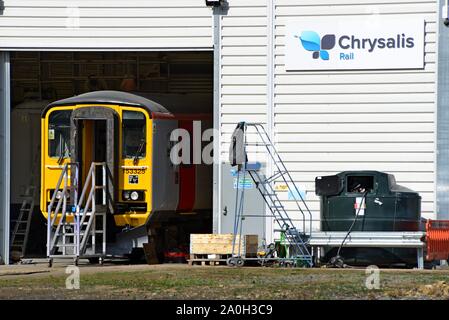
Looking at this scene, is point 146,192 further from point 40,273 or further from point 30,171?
point 30,171

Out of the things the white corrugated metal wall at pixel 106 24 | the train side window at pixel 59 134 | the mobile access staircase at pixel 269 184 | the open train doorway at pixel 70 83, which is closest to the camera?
the mobile access staircase at pixel 269 184

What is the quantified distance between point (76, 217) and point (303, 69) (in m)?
5.63

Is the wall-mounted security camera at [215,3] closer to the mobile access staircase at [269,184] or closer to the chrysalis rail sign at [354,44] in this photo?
the chrysalis rail sign at [354,44]

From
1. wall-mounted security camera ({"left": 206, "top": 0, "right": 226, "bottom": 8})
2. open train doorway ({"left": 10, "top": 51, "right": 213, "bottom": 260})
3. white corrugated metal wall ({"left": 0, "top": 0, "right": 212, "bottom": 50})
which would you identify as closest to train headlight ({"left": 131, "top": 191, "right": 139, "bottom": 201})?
white corrugated metal wall ({"left": 0, "top": 0, "right": 212, "bottom": 50})

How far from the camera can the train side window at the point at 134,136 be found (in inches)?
894

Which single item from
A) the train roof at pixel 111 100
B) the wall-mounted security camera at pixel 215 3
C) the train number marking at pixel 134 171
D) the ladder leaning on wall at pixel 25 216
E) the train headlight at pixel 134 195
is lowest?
the ladder leaning on wall at pixel 25 216

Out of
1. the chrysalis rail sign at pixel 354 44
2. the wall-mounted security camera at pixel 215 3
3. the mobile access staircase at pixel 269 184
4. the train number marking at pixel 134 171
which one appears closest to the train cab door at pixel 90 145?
the train number marking at pixel 134 171

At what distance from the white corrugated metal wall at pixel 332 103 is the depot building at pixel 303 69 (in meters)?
0.02

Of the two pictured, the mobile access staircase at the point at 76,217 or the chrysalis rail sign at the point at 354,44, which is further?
the chrysalis rail sign at the point at 354,44

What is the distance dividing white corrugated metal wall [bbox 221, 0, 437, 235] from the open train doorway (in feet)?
11.2

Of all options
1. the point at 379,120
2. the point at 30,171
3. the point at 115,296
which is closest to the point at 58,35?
the point at 30,171

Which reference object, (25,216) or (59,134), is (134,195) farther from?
(25,216)

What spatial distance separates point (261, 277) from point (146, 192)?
531 centimetres

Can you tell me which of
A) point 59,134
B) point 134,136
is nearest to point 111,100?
point 134,136
